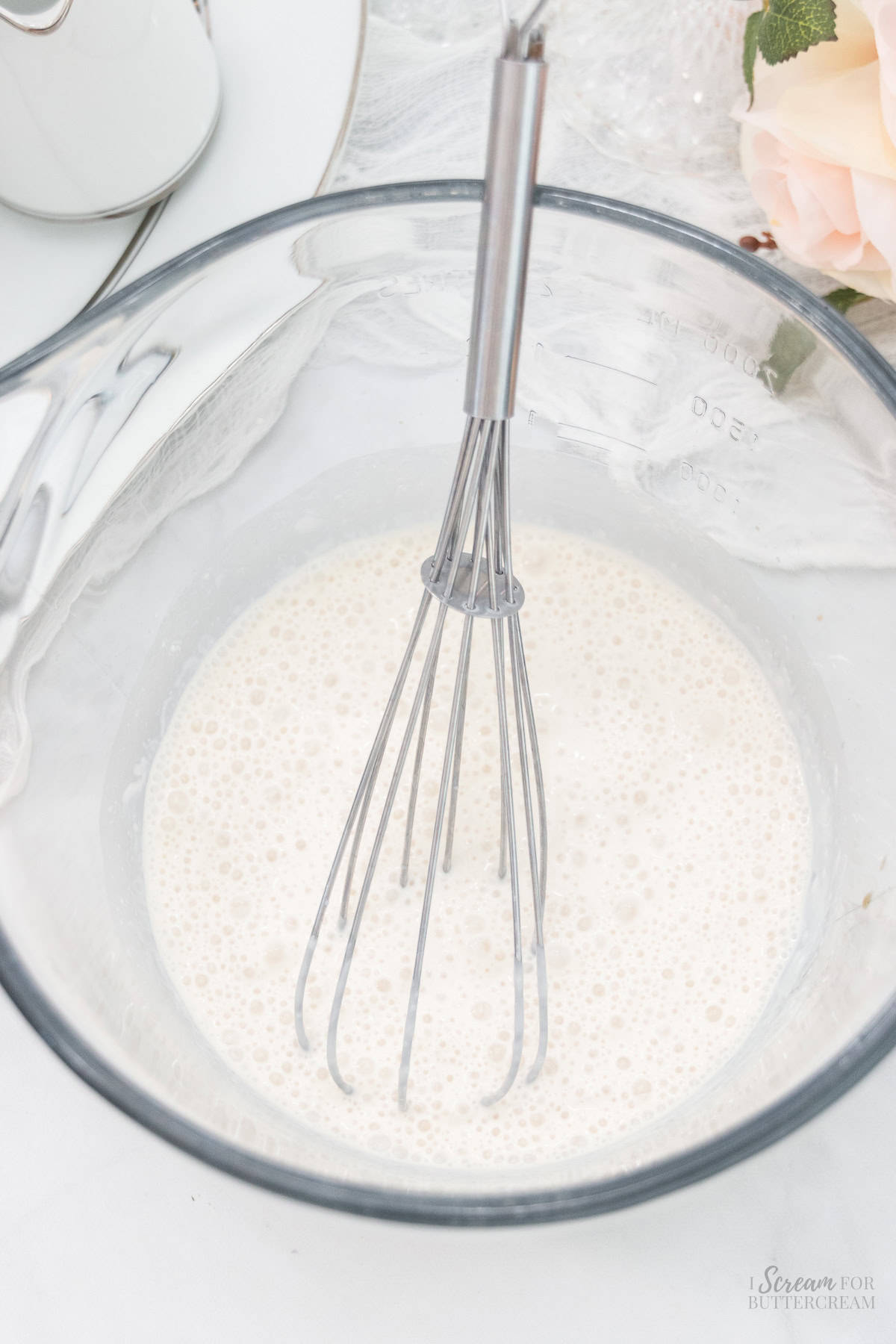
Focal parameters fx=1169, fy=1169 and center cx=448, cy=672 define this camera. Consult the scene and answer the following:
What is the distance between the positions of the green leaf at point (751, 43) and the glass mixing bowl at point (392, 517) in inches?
5.3

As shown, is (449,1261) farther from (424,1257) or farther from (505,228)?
(505,228)

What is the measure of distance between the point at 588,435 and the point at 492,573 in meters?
0.21

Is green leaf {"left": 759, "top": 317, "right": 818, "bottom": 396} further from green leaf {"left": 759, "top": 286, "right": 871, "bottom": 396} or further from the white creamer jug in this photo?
the white creamer jug

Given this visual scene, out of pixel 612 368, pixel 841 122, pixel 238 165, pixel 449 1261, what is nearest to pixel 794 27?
pixel 841 122

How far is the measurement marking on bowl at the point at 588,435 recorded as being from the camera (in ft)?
2.05

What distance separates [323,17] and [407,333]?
0.18 m

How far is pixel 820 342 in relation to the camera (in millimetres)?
504

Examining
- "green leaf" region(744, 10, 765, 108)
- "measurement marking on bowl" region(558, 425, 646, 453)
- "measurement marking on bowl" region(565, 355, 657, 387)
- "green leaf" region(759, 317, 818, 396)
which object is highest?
"green leaf" region(744, 10, 765, 108)

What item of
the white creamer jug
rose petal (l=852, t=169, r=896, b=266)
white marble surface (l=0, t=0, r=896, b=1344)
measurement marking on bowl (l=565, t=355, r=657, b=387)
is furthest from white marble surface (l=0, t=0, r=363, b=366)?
white marble surface (l=0, t=0, r=896, b=1344)

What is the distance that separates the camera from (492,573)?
1.47ft

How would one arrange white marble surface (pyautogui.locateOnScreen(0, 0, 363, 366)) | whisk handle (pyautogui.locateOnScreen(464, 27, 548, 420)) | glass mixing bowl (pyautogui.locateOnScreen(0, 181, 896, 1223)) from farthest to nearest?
white marble surface (pyautogui.locateOnScreen(0, 0, 363, 366)) < glass mixing bowl (pyautogui.locateOnScreen(0, 181, 896, 1223)) < whisk handle (pyautogui.locateOnScreen(464, 27, 548, 420))

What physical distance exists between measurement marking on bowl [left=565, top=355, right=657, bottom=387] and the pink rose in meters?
0.09

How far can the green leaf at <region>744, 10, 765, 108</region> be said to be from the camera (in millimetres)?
554

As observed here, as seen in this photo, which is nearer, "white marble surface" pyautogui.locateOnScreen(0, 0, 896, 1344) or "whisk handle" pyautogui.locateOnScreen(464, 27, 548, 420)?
"whisk handle" pyautogui.locateOnScreen(464, 27, 548, 420)
